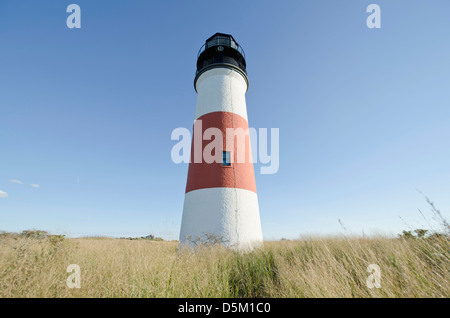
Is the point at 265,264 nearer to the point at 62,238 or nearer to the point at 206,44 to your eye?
the point at 62,238

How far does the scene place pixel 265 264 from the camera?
179 inches

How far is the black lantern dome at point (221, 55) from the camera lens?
10.2m

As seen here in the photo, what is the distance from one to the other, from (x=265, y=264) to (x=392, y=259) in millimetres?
2580

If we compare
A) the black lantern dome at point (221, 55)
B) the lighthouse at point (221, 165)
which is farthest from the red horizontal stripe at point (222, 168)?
the black lantern dome at point (221, 55)

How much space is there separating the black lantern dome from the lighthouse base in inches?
277

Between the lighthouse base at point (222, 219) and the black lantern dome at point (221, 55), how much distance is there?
704cm

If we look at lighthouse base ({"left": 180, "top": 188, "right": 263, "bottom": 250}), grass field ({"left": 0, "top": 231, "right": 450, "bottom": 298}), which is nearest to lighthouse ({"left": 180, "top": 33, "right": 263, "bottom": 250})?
lighthouse base ({"left": 180, "top": 188, "right": 263, "bottom": 250})

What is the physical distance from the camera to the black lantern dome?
1020 centimetres

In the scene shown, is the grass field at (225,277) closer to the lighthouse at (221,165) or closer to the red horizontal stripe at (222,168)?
the lighthouse at (221,165)

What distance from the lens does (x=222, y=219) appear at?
7.33 m

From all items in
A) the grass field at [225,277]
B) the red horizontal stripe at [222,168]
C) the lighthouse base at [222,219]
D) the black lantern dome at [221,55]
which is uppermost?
the black lantern dome at [221,55]

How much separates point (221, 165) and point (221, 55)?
22.1ft
